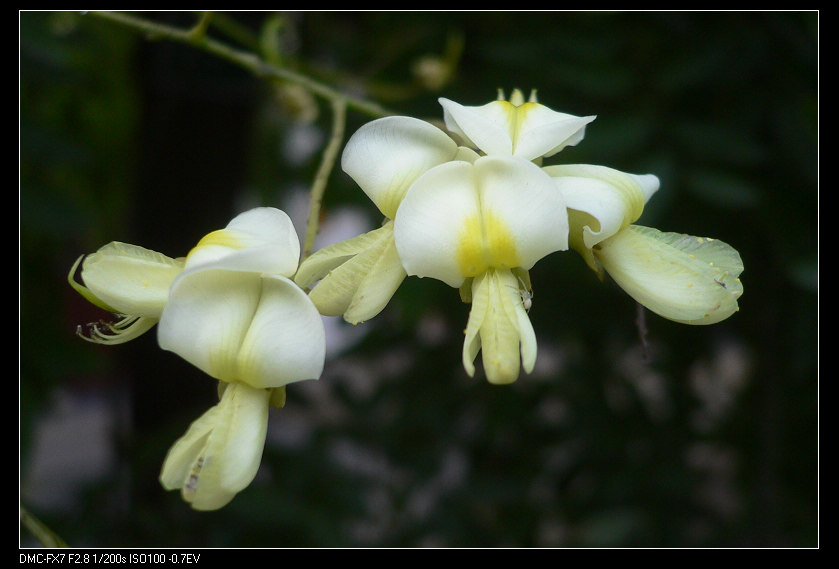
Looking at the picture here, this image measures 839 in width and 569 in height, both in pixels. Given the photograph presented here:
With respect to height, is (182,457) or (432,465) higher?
(182,457)

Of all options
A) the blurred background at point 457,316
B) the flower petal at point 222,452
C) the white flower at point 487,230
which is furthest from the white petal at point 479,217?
the blurred background at point 457,316

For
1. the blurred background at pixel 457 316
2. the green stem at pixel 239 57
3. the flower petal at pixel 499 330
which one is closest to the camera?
the flower petal at pixel 499 330

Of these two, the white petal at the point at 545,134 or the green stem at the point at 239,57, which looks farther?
the green stem at the point at 239,57

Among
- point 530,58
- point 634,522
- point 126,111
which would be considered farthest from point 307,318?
point 126,111

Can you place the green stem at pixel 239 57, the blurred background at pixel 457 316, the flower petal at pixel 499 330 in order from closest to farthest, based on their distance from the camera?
1. the flower petal at pixel 499 330
2. the green stem at pixel 239 57
3. the blurred background at pixel 457 316

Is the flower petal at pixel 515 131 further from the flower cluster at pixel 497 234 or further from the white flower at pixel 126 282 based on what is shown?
the white flower at pixel 126 282

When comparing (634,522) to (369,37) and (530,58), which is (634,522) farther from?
(369,37)
